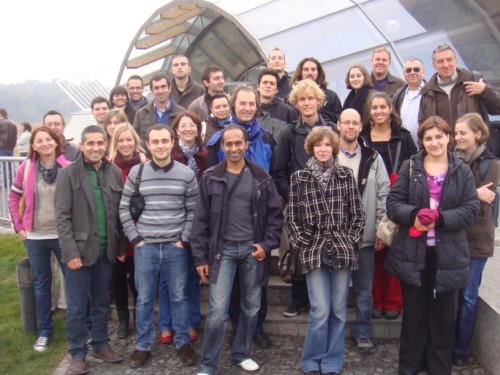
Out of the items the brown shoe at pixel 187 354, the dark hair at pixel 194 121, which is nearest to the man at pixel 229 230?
the brown shoe at pixel 187 354

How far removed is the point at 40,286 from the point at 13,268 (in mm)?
2417

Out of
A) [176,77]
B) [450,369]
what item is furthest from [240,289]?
[176,77]

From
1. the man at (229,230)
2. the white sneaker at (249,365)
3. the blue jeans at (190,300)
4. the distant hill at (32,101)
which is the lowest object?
the white sneaker at (249,365)

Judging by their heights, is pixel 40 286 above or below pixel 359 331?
above

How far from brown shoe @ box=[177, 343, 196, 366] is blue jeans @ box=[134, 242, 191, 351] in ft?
0.13

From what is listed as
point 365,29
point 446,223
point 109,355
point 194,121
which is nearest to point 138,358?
point 109,355

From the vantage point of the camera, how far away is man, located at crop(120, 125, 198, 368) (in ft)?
12.4

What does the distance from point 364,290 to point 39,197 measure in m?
2.73

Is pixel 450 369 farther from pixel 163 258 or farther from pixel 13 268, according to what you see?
pixel 13 268

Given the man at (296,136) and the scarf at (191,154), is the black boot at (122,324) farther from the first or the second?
the man at (296,136)

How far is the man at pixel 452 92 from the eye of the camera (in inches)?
170

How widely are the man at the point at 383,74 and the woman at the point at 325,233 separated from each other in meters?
2.03

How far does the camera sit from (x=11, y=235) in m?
7.31

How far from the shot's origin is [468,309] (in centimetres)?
365
